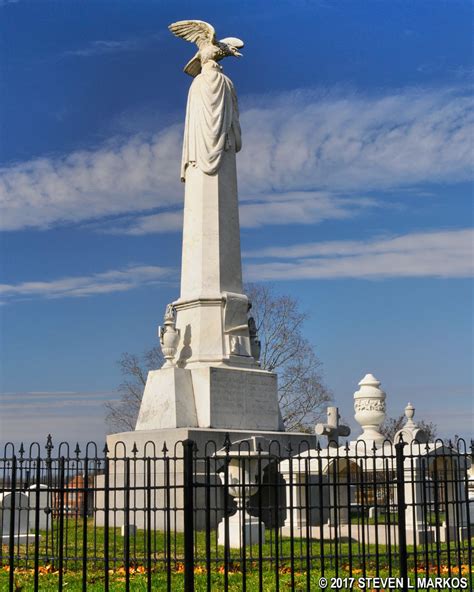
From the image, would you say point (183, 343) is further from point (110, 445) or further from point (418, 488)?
point (418, 488)

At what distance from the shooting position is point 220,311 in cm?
1941

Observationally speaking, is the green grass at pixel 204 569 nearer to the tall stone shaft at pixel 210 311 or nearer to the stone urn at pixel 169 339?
the tall stone shaft at pixel 210 311

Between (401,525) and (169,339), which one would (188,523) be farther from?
(169,339)

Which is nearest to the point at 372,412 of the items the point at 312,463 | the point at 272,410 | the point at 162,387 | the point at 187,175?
the point at 312,463

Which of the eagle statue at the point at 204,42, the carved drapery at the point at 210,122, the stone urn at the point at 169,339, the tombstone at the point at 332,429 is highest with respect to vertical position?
the eagle statue at the point at 204,42

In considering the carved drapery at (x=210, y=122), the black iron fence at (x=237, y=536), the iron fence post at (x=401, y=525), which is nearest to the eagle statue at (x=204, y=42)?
the carved drapery at (x=210, y=122)

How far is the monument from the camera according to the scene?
18.3 metres

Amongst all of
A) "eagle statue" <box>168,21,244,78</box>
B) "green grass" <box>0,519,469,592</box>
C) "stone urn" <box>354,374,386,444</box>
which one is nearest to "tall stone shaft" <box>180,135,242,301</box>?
"eagle statue" <box>168,21,244,78</box>

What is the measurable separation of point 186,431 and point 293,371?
607 inches

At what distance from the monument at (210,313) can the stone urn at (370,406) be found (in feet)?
8.36

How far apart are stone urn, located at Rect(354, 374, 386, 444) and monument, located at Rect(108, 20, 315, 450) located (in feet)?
8.36

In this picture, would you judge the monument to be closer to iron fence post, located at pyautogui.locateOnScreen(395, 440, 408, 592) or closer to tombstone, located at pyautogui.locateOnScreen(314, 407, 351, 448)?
tombstone, located at pyautogui.locateOnScreen(314, 407, 351, 448)

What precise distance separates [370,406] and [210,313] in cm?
455

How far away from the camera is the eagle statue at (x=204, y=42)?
21158 mm
